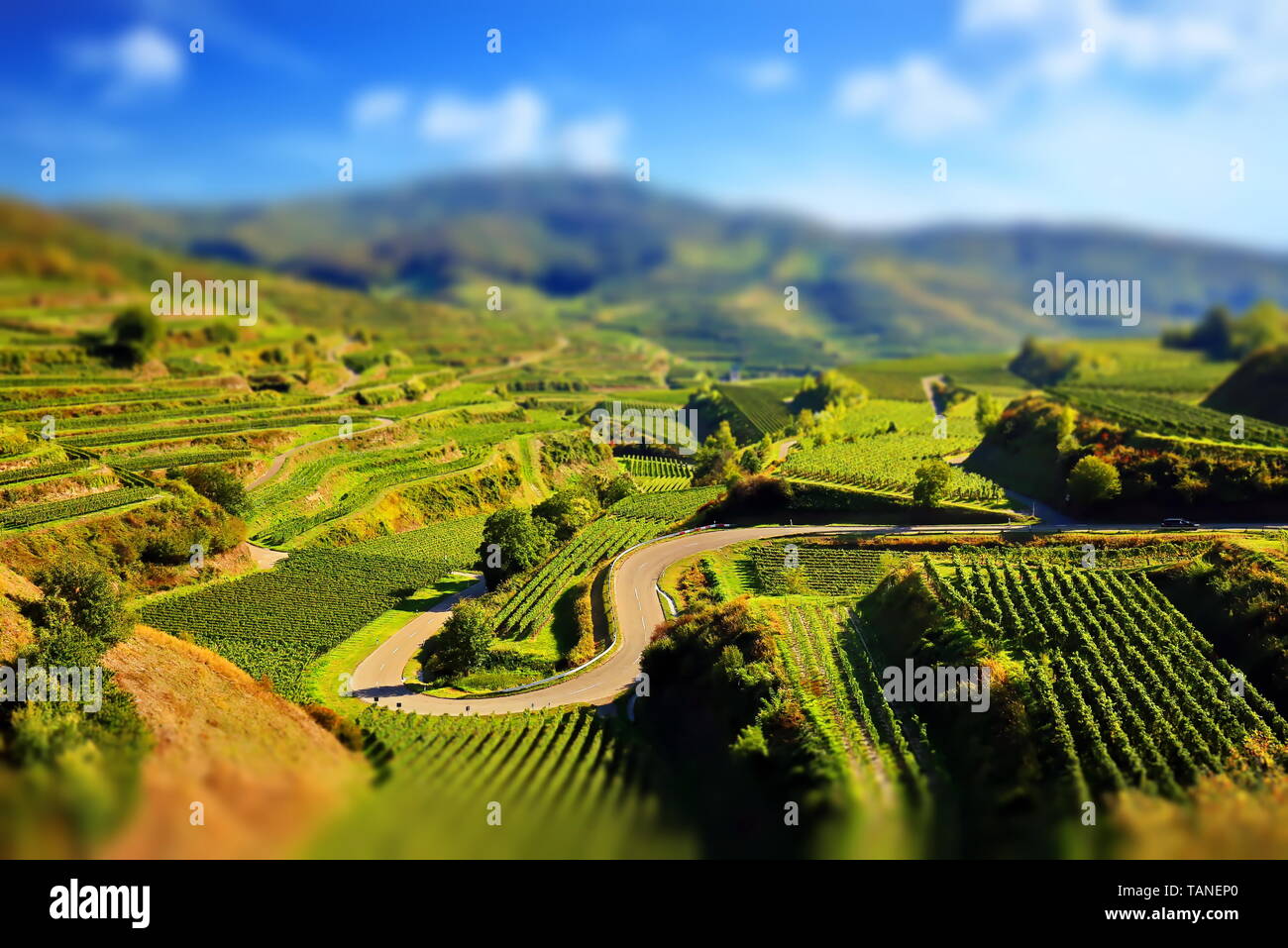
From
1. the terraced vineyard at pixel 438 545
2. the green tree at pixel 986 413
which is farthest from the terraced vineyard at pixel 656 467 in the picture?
the green tree at pixel 986 413

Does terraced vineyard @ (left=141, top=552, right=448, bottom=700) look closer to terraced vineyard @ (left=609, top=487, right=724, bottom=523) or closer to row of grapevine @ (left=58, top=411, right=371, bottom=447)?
terraced vineyard @ (left=609, top=487, right=724, bottom=523)

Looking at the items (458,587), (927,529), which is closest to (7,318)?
(458,587)

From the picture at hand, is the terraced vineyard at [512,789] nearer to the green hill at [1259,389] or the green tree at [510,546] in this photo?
the green tree at [510,546]

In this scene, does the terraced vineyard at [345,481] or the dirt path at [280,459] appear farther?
the dirt path at [280,459]

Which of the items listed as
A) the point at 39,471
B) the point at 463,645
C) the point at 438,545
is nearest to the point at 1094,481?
the point at 463,645

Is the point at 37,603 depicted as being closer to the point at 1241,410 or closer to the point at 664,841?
the point at 664,841

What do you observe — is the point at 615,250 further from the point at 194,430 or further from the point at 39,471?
the point at 194,430

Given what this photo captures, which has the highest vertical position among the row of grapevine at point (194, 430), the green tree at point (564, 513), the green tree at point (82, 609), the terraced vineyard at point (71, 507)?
the row of grapevine at point (194, 430)
